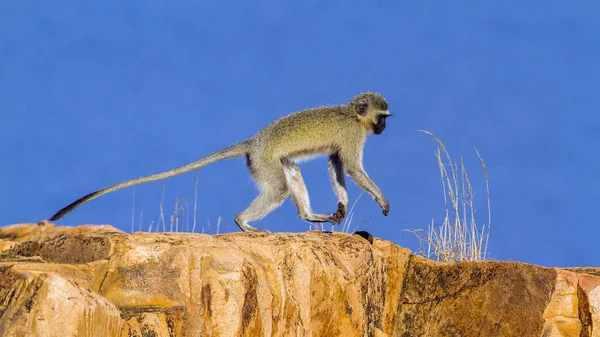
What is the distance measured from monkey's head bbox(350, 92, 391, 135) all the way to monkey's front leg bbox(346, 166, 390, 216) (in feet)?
2.57

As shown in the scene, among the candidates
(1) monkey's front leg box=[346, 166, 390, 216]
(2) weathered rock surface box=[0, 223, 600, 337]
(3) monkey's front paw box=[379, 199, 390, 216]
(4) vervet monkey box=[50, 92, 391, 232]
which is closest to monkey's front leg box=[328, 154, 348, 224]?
(4) vervet monkey box=[50, 92, 391, 232]

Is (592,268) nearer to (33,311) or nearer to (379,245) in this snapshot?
(379,245)

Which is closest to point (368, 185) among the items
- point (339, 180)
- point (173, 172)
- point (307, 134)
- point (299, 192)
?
point (339, 180)

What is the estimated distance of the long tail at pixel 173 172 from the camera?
24.6ft

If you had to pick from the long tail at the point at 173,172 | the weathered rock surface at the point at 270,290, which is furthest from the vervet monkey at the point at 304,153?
the weathered rock surface at the point at 270,290

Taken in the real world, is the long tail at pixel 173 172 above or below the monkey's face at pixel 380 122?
below

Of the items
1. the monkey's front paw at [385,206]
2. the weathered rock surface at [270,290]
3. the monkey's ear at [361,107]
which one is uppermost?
the monkey's ear at [361,107]

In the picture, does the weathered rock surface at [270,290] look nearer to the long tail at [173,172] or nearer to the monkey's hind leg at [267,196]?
the long tail at [173,172]

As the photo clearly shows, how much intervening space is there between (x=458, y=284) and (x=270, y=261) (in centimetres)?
218

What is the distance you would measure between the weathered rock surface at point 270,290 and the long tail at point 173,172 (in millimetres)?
821

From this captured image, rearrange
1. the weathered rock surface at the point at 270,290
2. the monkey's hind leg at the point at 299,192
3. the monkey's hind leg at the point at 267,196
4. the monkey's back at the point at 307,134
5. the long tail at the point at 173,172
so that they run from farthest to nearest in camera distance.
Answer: the monkey's back at the point at 307,134
the monkey's hind leg at the point at 299,192
the monkey's hind leg at the point at 267,196
the long tail at the point at 173,172
the weathered rock surface at the point at 270,290

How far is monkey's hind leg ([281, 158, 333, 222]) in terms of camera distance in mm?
8438

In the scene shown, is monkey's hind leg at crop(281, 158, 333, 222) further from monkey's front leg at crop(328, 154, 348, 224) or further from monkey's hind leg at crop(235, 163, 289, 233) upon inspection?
monkey's front leg at crop(328, 154, 348, 224)

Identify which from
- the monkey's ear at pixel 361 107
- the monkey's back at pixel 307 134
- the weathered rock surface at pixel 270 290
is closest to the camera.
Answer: the weathered rock surface at pixel 270 290
